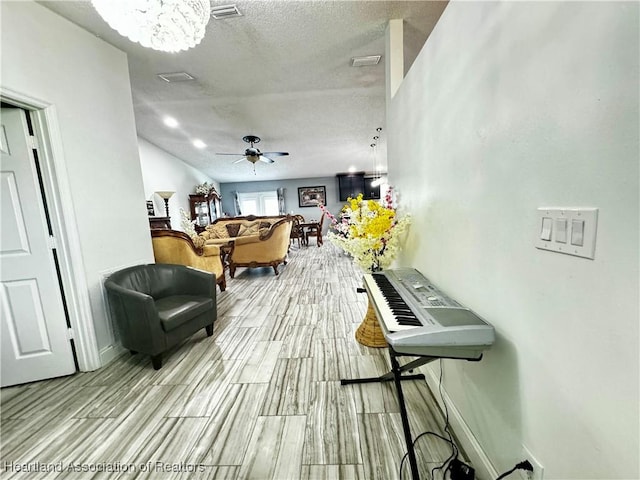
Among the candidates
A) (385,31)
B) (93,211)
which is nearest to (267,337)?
(93,211)

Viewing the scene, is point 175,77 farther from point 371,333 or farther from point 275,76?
point 371,333

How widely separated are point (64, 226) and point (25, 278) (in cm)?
44

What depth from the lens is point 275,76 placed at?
121 inches

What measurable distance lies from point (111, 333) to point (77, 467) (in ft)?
3.66

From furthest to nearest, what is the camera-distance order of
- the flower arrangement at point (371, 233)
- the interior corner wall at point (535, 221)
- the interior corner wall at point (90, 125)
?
the flower arrangement at point (371, 233), the interior corner wall at point (90, 125), the interior corner wall at point (535, 221)

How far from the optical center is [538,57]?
28.5 inches

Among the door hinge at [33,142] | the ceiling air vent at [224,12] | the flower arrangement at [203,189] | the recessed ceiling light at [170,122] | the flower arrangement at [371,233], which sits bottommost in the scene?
the flower arrangement at [371,233]

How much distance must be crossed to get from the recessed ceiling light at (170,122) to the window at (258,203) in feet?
16.2

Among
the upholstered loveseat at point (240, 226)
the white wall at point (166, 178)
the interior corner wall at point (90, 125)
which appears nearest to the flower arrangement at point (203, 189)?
the white wall at point (166, 178)

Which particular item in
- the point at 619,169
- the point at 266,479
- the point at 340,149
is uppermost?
Answer: the point at 340,149

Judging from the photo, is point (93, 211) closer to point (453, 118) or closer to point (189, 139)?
point (453, 118)

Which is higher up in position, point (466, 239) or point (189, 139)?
point (189, 139)

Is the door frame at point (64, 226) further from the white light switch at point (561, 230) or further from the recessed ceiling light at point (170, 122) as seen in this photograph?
the recessed ceiling light at point (170, 122)

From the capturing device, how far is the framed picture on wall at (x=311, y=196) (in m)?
9.42
